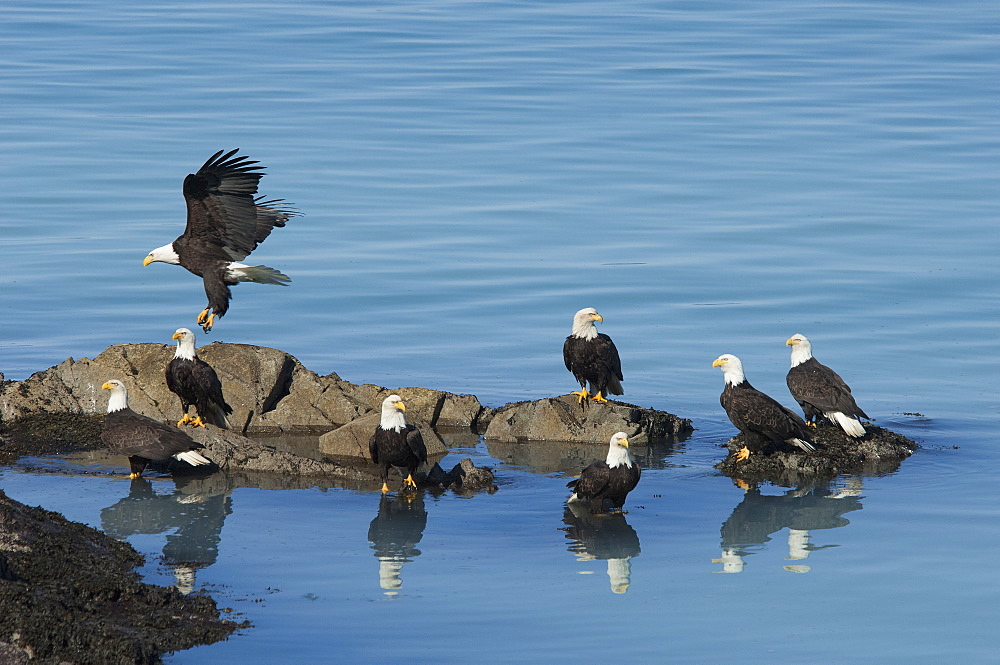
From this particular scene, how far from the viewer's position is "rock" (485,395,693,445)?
477 inches

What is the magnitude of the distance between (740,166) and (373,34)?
75.9 ft

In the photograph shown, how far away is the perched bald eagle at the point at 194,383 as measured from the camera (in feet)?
37.5

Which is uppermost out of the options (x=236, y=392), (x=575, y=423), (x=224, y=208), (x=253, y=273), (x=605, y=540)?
(x=224, y=208)

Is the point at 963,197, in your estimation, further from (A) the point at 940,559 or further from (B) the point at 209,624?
(B) the point at 209,624

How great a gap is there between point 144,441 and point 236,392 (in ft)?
5.86

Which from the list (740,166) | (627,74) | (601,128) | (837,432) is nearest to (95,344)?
(837,432)

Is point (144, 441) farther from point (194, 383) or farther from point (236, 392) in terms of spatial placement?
point (236, 392)

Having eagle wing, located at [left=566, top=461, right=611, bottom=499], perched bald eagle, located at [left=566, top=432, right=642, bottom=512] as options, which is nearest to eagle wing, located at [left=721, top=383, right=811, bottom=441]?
perched bald eagle, located at [left=566, top=432, right=642, bottom=512]

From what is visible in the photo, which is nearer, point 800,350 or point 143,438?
point 143,438

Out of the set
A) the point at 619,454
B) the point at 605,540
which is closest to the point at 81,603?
the point at 605,540

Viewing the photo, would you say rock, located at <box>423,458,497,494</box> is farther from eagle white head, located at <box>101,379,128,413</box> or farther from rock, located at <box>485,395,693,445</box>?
eagle white head, located at <box>101,379,128,413</box>

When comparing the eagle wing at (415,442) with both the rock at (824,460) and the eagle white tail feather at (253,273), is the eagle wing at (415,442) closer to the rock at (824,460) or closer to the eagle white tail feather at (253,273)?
the rock at (824,460)

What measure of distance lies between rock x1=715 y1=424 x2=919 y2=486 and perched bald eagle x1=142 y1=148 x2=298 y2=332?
172 inches

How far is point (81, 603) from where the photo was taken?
7375 millimetres
